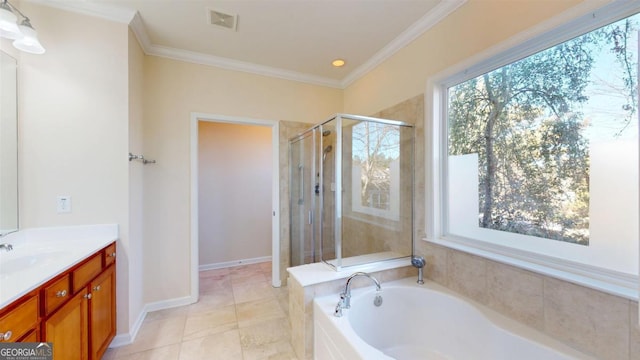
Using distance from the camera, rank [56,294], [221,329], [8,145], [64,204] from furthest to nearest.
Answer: [221,329]
[64,204]
[8,145]
[56,294]

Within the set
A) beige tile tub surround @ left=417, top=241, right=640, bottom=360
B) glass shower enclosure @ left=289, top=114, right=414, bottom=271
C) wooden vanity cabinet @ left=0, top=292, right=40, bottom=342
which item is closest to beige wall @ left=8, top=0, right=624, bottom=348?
glass shower enclosure @ left=289, top=114, right=414, bottom=271

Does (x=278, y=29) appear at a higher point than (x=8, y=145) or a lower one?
higher

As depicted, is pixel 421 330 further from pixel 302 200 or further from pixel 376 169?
pixel 302 200

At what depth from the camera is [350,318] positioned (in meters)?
1.61

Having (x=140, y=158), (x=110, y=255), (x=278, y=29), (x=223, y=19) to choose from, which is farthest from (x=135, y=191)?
(x=278, y=29)

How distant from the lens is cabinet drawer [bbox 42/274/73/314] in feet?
3.78

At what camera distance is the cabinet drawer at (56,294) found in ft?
3.78

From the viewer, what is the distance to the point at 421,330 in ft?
5.85

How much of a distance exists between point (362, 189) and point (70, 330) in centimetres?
230

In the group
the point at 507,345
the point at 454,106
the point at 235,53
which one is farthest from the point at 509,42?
the point at 235,53

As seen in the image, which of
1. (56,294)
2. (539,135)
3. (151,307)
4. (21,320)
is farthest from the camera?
(151,307)

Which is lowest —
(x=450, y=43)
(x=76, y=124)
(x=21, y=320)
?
(x=21, y=320)

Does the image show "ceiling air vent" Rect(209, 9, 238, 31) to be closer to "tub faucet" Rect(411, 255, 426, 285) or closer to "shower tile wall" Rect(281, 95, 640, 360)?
"shower tile wall" Rect(281, 95, 640, 360)

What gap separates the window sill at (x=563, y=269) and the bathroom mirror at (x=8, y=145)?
Result: 3084 mm
